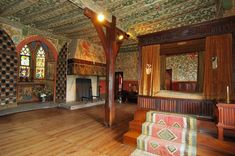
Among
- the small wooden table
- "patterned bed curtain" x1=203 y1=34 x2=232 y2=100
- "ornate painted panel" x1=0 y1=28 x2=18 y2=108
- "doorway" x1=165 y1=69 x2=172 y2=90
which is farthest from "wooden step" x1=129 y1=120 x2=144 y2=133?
"doorway" x1=165 y1=69 x2=172 y2=90

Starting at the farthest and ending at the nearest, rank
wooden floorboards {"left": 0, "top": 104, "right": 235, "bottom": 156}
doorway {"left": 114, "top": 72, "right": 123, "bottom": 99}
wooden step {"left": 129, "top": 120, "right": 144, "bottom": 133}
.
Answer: doorway {"left": 114, "top": 72, "right": 123, "bottom": 99}
wooden step {"left": 129, "top": 120, "right": 144, "bottom": 133}
wooden floorboards {"left": 0, "top": 104, "right": 235, "bottom": 156}

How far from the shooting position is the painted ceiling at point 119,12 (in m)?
3.77

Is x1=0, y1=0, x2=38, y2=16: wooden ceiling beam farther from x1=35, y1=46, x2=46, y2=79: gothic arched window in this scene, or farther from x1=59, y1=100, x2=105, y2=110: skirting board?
x1=59, y1=100, x2=105, y2=110: skirting board

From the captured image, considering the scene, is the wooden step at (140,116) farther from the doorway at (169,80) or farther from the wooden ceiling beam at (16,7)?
the doorway at (169,80)

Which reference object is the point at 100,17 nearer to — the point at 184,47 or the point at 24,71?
the point at 184,47

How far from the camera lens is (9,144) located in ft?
9.17

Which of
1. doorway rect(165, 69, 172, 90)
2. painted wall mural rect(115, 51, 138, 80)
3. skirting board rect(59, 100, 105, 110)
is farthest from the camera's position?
painted wall mural rect(115, 51, 138, 80)

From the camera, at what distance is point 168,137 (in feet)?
8.97

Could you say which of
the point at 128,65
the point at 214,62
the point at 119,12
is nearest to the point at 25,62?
the point at 128,65

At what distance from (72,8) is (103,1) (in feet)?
3.94

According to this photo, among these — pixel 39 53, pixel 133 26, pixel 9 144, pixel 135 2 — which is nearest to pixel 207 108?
pixel 135 2

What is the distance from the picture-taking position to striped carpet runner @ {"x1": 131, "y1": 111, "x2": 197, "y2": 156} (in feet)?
8.16

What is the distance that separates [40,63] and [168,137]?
335 inches

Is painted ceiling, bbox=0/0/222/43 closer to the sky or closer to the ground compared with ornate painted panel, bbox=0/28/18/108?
closer to the sky
